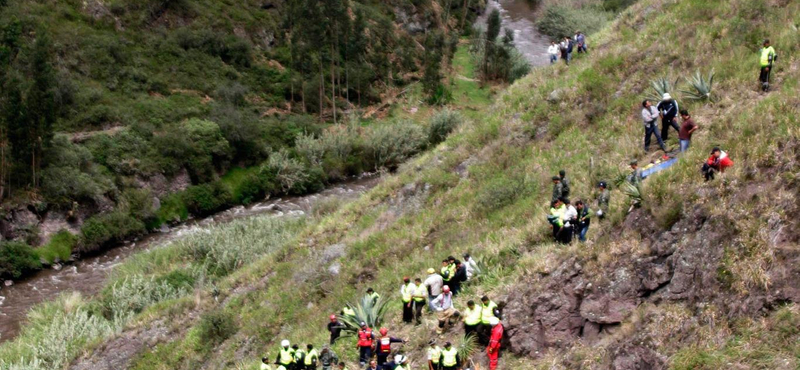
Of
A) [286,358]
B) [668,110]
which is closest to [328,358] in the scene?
[286,358]

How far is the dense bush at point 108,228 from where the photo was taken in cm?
3459

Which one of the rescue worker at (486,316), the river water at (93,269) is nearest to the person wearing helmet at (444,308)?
the rescue worker at (486,316)

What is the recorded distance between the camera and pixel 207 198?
40250 millimetres

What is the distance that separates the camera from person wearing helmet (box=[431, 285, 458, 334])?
13469mm

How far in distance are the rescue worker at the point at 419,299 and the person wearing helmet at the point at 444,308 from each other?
302 millimetres

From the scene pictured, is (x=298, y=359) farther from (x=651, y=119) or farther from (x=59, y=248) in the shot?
(x=59, y=248)

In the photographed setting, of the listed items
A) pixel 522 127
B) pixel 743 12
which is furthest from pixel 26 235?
pixel 743 12

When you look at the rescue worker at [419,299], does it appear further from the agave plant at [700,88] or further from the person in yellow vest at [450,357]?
the agave plant at [700,88]

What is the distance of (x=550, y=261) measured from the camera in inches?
526

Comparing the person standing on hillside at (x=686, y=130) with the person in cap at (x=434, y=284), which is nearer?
the person standing on hillside at (x=686, y=130)

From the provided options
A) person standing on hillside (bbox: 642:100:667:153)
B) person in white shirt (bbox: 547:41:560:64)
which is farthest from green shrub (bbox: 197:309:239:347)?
person in white shirt (bbox: 547:41:560:64)

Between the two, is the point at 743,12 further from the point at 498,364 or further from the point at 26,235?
the point at 26,235

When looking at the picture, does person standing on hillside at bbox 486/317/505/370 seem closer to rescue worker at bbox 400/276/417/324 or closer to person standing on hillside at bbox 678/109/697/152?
rescue worker at bbox 400/276/417/324

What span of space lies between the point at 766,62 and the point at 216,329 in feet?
53.9
